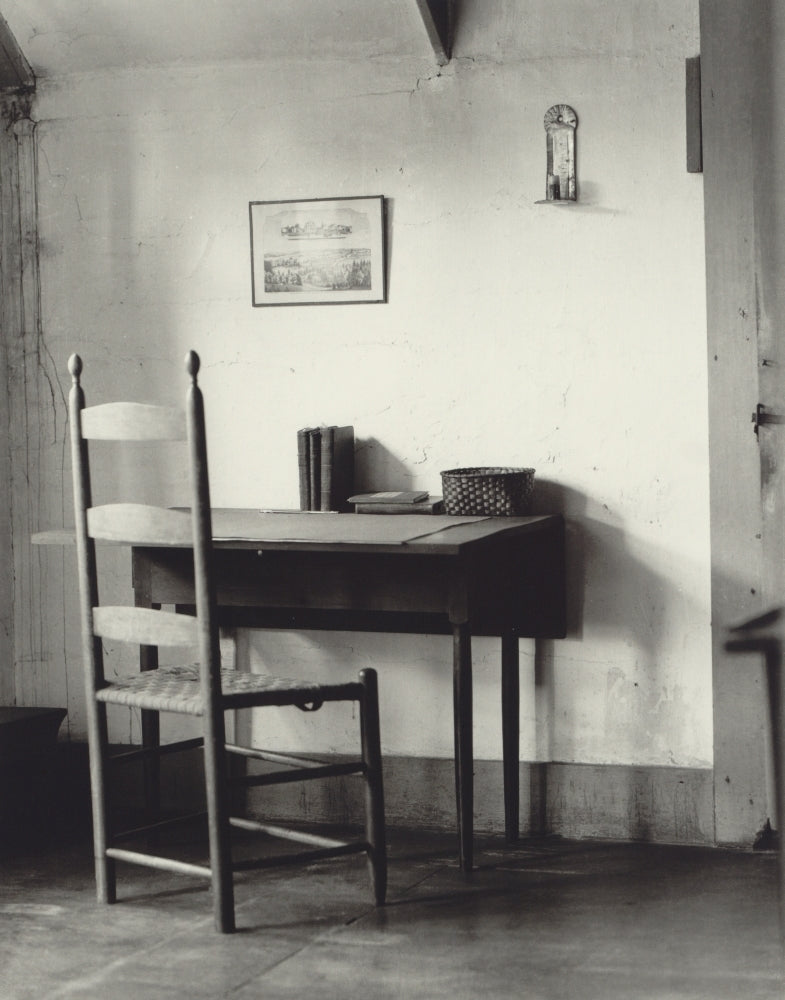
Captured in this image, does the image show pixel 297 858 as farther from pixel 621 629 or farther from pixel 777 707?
pixel 777 707

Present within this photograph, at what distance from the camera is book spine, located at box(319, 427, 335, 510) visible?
4.05 metres

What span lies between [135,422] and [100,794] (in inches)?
36.9

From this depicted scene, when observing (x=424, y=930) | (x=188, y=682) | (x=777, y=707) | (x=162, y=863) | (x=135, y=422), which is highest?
(x=135, y=422)

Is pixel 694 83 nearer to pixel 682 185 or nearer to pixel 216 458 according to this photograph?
pixel 682 185

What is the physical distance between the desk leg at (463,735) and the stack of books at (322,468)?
692mm

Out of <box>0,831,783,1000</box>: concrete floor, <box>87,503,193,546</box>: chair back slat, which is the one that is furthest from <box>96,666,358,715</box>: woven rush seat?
<box>0,831,783,1000</box>: concrete floor

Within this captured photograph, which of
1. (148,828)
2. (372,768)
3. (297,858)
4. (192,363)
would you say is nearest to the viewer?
(192,363)

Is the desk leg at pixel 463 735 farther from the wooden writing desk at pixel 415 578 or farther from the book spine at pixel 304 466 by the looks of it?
the book spine at pixel 304 466

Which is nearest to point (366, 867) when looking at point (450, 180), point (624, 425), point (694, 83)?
point (624, 425)

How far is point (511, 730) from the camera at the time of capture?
13.2 ft

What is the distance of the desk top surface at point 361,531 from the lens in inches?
134

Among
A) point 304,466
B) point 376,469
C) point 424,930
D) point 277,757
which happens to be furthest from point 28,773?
point 424,930

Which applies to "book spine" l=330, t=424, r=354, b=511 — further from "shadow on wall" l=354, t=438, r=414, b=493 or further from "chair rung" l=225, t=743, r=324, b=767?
"chair rung" l=225, t=743, r=324, b=767

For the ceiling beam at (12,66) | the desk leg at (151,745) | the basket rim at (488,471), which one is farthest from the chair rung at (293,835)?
the ceiling beam at (12,66)
